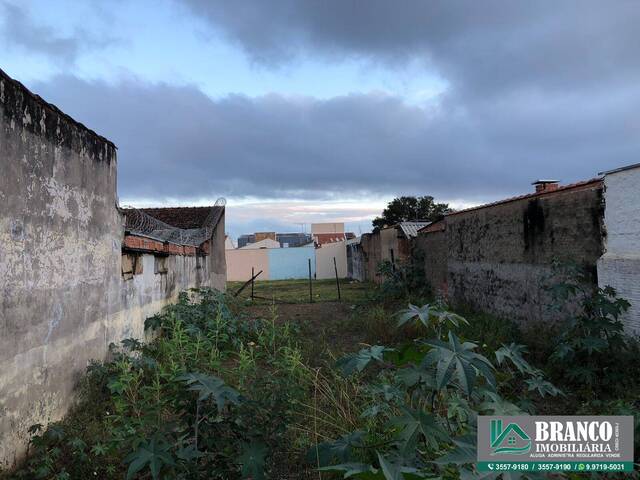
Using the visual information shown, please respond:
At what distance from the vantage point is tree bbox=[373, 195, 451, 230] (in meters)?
33.3

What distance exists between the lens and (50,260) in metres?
3.81

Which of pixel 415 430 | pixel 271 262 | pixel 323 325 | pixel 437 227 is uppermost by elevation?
pixel 437 227

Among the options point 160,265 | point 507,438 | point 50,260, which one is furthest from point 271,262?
point 507,438

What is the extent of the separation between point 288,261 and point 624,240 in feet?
87.7

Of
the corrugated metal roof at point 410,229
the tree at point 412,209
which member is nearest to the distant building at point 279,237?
the tree at point 412,209

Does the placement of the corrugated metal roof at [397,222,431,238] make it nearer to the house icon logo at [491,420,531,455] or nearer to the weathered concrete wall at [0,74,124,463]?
the weathered concrete wall at [0,74,124,463]

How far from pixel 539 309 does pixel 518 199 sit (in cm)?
185

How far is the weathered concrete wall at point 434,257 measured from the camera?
37.0 feet

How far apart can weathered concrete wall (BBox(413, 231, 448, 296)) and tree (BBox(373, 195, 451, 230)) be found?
20.2m

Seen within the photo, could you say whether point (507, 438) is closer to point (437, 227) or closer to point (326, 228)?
point (437, 227)

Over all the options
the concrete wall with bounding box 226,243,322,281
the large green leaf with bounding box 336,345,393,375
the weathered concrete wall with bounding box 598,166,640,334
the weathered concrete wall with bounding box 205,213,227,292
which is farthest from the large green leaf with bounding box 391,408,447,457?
the concrete wall with bounding box 226,243,322,281

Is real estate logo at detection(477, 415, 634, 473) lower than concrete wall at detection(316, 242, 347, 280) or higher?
lower

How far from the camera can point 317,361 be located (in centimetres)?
606

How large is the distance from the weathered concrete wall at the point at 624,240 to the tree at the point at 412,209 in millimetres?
27658
